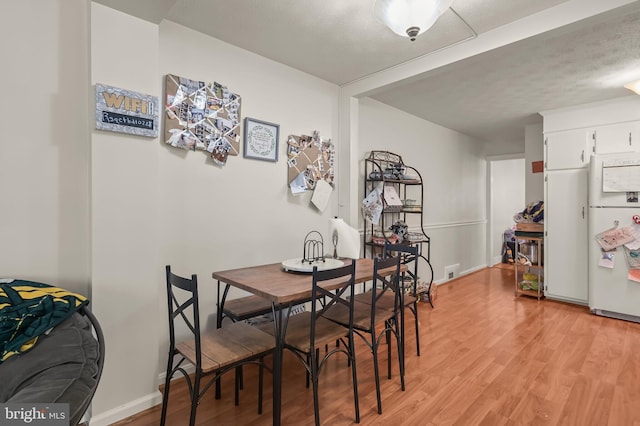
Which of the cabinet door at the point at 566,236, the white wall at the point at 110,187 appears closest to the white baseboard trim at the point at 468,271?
the cabinet door at the point at 566,236

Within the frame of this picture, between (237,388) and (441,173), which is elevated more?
(441,173)

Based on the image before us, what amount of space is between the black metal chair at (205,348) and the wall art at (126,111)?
2.65ft

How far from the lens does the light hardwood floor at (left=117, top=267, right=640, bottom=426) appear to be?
5.82 ft

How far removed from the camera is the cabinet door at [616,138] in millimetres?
3461

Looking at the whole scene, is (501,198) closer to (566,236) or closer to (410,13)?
(566,236)

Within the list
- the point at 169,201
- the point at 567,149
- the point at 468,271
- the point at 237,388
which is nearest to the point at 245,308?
the point at 237,388

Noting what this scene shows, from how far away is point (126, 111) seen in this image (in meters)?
1.75

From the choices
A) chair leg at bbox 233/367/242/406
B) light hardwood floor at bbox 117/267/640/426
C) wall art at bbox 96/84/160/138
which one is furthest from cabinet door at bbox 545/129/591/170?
wall art at bbox 96/84/160/138

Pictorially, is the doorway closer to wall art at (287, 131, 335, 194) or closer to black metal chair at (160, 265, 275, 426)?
wall art at (287, 131, 335, 194)

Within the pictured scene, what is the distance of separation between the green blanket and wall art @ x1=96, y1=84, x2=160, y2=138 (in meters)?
0.84

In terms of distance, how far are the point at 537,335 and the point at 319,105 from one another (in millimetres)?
2927

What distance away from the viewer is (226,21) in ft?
6.94

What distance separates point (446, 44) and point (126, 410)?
315 centimetres

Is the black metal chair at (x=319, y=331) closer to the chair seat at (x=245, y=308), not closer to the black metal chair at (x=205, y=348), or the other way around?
the black metal chair at (x=205, y=348)
